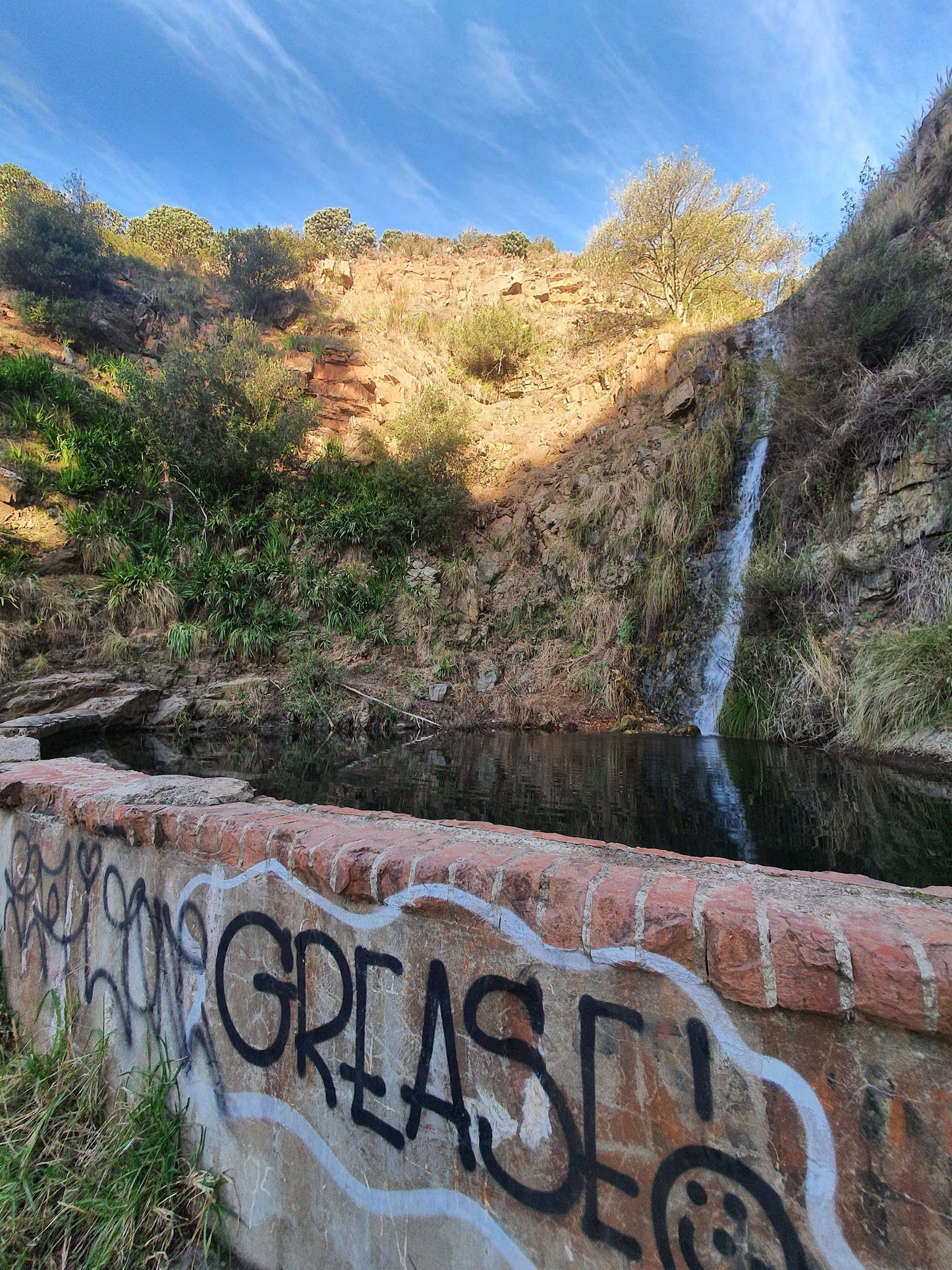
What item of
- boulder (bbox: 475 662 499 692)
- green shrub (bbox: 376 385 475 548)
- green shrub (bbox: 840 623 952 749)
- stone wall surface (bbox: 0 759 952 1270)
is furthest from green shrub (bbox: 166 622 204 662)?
green shrub (bbox: 840 623 952 749)

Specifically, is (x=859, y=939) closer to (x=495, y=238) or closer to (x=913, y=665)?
(x=913, y=665)

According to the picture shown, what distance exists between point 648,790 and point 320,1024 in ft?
12.1

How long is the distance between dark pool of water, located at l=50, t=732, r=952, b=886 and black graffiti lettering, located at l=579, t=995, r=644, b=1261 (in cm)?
229

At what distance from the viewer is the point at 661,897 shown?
1010mm

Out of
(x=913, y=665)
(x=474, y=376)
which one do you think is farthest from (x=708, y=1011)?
(x=474, y=376)

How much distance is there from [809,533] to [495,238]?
2198cm

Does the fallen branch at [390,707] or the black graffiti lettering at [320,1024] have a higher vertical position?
the black graffiti lettering at [320,1024]

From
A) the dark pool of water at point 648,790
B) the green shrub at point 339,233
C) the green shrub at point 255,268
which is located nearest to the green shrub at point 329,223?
the green shrub at point 339,233

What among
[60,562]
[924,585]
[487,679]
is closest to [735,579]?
[924,585]

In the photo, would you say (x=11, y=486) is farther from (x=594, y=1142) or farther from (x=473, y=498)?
(x=594, y=1142)

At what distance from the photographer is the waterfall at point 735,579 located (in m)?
7.91

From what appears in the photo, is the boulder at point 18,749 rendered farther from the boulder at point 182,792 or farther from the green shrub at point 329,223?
the green shrub at point 329,223

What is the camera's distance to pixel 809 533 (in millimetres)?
7676

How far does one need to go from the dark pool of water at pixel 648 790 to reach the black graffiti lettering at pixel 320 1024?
2361 mm
